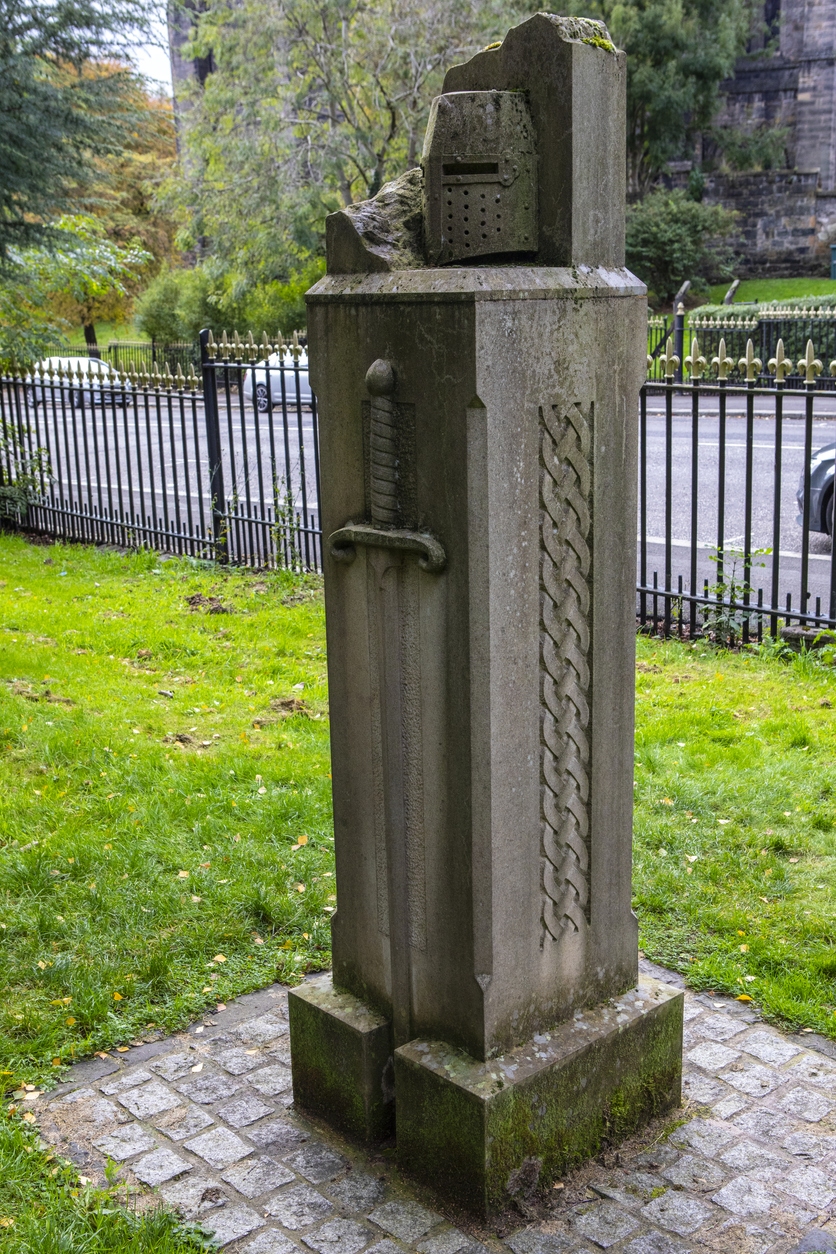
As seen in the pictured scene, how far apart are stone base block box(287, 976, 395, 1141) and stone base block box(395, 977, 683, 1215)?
152 mm

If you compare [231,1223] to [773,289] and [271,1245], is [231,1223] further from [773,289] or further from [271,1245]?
[773,289]

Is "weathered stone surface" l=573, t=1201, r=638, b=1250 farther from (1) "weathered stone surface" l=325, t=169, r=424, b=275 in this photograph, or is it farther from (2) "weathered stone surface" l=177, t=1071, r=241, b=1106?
(1) "weathered stone surface" l=325, t=169, r=424, b=275

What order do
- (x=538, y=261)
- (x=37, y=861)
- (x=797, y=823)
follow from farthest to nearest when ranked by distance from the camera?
(x=797, y=823)
(x=37, y=861)
(x=538, y=261)

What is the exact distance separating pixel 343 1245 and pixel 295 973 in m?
1.36

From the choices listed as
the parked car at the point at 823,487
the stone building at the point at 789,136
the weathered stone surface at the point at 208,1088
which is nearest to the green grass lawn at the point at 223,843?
the weathered stone surface at the point at 208,1088

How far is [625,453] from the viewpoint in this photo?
306cm

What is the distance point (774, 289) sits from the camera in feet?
118

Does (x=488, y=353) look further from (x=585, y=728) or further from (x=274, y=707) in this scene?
(x=274, y=707)

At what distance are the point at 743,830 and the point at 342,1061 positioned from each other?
2330mm

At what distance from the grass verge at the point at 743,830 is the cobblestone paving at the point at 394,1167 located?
0.98ft

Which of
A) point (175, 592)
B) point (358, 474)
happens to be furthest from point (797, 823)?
point (175, 592)

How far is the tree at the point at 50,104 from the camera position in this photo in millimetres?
9344

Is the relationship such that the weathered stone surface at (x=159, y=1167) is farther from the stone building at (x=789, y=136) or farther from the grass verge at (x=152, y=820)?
the stone building at (x=789, y=136)

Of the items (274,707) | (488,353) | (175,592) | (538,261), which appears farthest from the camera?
(175,592)
